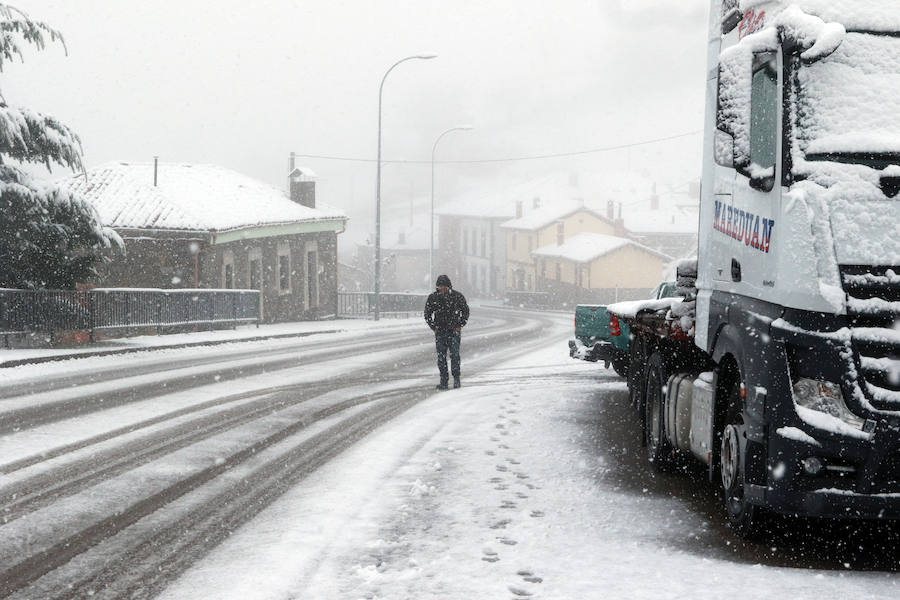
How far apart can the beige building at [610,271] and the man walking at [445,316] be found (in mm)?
58418

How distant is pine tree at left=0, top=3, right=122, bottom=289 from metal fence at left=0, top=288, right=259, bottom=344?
0.74m

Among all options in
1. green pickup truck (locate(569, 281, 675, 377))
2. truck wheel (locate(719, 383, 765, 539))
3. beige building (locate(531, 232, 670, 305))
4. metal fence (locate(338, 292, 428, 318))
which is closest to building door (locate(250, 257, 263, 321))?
metal fence (locate(338, 292, 428, 318))

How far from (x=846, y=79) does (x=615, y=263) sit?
230 ft

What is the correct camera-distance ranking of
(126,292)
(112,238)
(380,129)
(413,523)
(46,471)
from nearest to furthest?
(413,523) → (46,471) → (112,238) → (126,292) → (380,129)

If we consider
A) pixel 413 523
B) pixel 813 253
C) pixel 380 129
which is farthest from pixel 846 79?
pixel 380 129

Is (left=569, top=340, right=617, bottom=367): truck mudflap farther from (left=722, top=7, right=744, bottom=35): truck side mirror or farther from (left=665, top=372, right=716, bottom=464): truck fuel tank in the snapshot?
(left=722, top=7, right=744, bottom=35): truck side mirror

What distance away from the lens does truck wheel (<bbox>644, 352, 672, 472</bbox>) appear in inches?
340

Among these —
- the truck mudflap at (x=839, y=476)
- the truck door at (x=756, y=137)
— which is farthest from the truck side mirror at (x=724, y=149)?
the truck mudflap at (x=839, y=476)

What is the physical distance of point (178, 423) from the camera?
1081cm

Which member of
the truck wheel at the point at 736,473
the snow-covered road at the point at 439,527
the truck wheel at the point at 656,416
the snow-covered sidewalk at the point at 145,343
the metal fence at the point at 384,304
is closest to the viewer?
Answer: the snow-covered road at the point at 439,527

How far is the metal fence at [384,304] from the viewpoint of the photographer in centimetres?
4812

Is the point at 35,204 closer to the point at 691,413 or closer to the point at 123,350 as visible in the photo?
the point at 123,350

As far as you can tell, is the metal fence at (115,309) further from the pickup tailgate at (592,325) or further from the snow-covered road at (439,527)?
the pickup tailgate at (592,325)

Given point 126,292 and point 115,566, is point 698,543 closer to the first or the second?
point 115,566
